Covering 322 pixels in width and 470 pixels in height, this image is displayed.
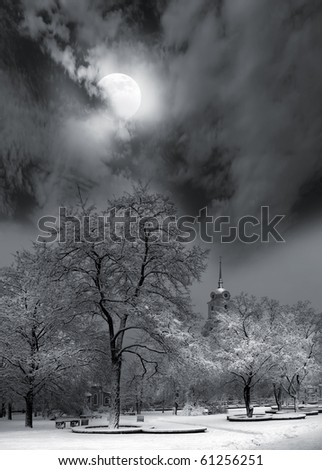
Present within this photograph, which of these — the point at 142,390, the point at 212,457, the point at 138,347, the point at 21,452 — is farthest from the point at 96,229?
the point at 142,390

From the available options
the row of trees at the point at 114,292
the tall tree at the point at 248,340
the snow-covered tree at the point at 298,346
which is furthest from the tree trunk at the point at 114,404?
the snow-covered tree at the point at 298,346

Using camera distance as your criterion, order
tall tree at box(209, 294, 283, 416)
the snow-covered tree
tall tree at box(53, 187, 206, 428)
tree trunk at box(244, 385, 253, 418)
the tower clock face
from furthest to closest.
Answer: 1. the tower clock face
2. the snow-covered tree
3. tall tree at box(209, 294, 283, 416)
4. tree trunk at box(244, 385, 253, 418)
5. tall tree at box(53, 187, 206, 428)

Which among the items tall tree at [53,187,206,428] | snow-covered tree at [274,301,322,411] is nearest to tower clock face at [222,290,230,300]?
snow-covered tree at [274,301,322,411]

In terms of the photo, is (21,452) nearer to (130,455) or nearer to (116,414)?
(130,455)

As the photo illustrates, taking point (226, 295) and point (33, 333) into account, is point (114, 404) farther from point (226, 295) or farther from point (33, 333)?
point (226, 295)

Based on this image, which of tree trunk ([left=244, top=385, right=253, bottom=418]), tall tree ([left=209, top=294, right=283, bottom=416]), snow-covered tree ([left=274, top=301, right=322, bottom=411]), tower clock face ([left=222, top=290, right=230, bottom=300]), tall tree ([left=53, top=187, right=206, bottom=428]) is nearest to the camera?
tall tree ([left=53, top=187, right=206, bottom=428])

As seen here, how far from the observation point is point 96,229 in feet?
85.0

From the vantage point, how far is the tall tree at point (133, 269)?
25.9 metres

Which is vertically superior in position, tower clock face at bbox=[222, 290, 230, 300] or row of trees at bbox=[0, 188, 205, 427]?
tower clock face at bbox=[222, 290, 230, 300]

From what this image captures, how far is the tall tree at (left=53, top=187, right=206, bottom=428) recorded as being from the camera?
2589cm

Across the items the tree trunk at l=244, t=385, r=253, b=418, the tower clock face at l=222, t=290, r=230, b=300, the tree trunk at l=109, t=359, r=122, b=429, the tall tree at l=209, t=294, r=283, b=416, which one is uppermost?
the tower clock face at l=222, t=290, r=230, b=300

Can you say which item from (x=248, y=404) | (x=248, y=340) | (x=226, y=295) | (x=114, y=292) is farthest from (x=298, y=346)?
(x=226, y=295)

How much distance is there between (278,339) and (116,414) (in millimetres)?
23119

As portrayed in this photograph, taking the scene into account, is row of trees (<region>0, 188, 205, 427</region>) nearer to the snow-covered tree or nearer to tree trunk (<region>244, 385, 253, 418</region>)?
tree trunk (<region>244, 385, 253, 418</region>)
